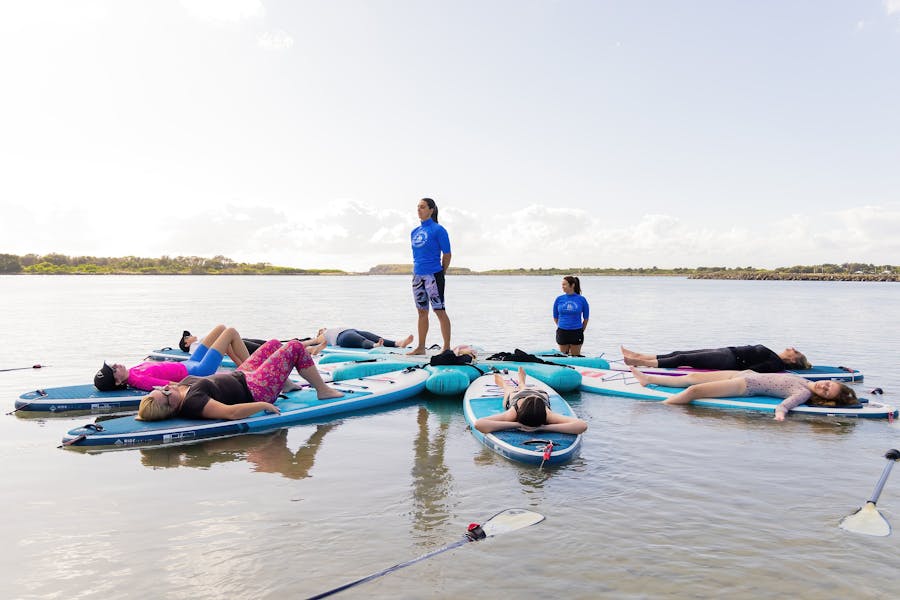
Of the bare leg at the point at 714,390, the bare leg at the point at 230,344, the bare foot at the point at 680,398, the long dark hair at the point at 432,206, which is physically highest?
the long dark hair at the point at 432,206

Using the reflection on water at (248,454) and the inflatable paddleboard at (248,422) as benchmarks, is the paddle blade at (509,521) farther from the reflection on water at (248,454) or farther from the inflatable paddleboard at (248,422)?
the inflatable paddleboard at (248,422)

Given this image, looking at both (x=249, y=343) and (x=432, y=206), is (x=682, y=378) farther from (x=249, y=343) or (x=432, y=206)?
(x=249, y=343)

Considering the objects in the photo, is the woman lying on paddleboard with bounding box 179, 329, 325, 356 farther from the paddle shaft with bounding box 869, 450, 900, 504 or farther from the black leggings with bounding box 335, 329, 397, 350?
the paddle shaft with bounding box 869, 450, 900, 504

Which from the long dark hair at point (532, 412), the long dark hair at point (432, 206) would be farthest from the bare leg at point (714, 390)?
the long dark hair at point (432, 206)

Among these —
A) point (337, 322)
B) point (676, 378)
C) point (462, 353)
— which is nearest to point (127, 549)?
point (462, 353)

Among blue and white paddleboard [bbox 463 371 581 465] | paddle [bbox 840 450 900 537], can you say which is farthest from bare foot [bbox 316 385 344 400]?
paddle [bbox 840 450 900 537]

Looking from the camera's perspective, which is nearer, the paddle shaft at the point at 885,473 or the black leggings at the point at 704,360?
the paddle shaft at the point at 885,473

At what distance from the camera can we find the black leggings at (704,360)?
35.6 ft

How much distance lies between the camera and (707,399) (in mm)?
9508

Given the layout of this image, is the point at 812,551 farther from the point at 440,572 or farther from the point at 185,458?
the point at 185,458

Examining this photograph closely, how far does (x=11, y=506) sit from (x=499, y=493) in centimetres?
438

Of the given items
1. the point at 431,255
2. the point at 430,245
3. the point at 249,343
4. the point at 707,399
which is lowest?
the point at 707,399

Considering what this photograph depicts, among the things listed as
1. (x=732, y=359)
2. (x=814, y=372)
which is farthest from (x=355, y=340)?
(x=814, y=372)

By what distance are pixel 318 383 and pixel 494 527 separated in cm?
458
